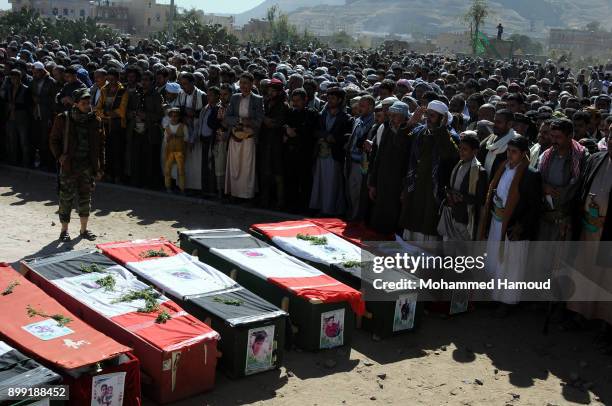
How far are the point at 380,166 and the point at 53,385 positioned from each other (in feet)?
15.9

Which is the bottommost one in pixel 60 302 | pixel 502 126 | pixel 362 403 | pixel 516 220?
pixel 362 403

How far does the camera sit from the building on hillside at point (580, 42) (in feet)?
340

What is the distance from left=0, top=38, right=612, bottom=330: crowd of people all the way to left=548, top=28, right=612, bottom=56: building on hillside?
9837 cm

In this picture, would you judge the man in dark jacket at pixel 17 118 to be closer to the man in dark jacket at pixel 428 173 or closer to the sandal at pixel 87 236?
the sandal at pixel 87 236

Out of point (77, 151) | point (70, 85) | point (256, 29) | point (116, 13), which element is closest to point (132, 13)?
point (116, 13)

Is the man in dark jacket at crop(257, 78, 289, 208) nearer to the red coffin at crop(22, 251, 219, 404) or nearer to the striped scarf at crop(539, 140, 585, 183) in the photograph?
the striped scarf at crop(539, 140, 585, 183)

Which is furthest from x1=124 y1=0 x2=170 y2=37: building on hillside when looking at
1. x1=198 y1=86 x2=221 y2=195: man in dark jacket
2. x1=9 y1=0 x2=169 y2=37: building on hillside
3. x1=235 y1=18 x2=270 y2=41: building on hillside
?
x1=198 y1=86 x2=221 y2=195: man in dark jacket

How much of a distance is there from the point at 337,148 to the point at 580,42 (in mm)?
104256

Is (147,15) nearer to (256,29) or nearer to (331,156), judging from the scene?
(256,29)

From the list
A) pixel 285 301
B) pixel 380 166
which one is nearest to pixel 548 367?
pixel 285 301

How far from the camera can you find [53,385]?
4375 mm

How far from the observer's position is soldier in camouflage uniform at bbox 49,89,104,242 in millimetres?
8234

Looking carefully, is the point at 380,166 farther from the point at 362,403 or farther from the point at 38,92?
the point at 38,92

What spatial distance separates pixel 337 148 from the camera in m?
9.63
